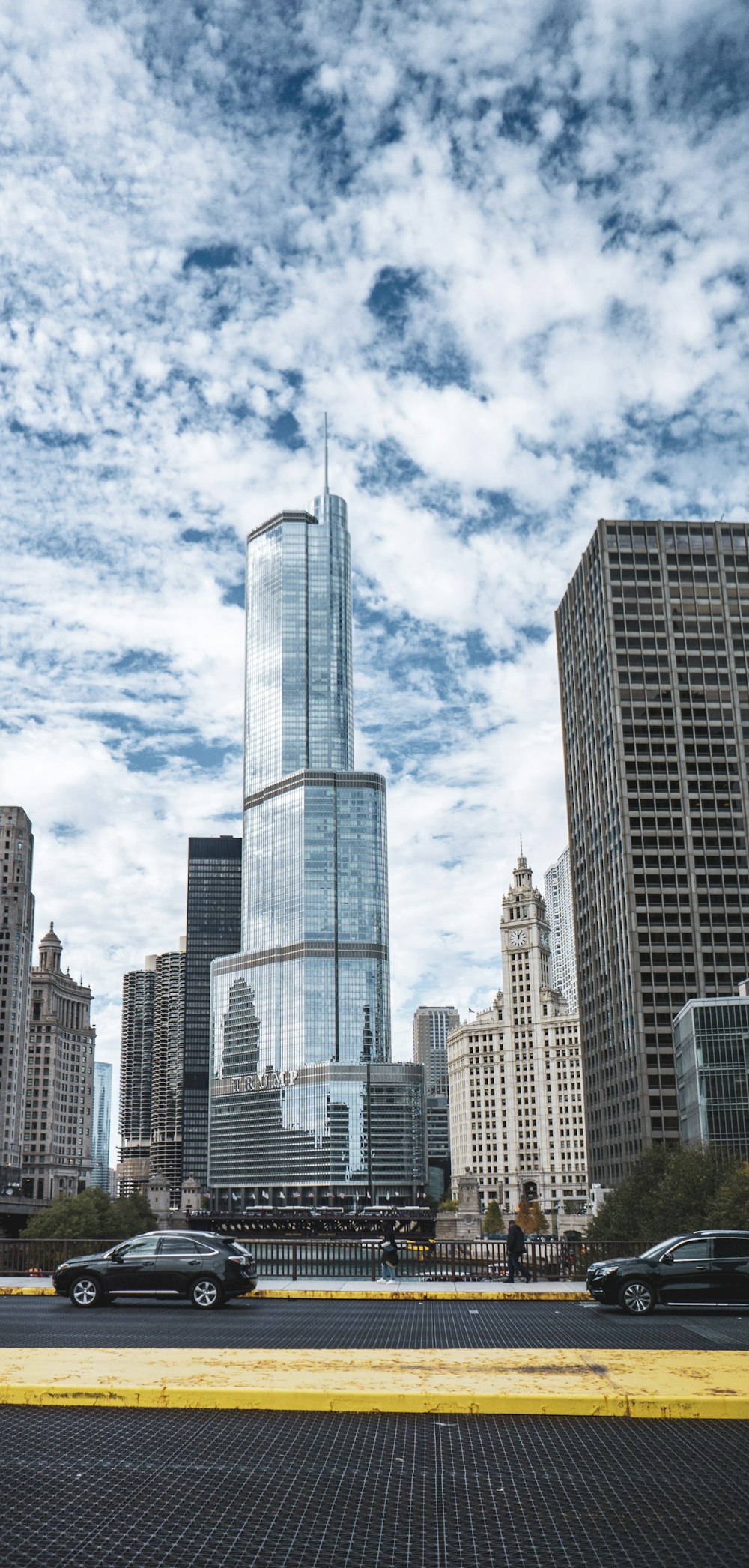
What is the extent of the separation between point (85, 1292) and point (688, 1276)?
38.6 feet

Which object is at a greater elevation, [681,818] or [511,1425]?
[681,818]

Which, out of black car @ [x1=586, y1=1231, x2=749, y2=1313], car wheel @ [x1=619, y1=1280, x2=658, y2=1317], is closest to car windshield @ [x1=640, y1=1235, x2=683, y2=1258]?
black car @ [x1=586, y1=1231, x2=749, y2=1313]

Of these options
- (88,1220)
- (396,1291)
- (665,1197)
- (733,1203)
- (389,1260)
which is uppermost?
(396,1291)

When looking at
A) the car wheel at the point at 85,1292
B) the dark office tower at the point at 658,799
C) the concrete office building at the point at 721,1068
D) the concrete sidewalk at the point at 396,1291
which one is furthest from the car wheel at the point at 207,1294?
the dark office tower at the point at 658,799

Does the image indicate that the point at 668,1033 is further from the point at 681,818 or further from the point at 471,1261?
the point at 471,1261

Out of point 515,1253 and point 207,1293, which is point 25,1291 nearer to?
point 207,1293

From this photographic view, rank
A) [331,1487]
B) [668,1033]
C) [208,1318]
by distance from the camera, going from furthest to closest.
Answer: [668,1033], [208,1318], [331,1487]

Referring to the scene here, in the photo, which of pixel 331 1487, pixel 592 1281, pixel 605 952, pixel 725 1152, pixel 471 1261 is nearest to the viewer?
pixel 331 1487

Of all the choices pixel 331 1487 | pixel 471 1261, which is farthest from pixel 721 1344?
pixel 471 1261

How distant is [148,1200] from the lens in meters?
181

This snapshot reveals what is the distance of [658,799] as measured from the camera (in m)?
151

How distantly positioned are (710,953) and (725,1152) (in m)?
51.7

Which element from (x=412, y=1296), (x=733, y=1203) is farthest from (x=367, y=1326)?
(x=733, y=1203)

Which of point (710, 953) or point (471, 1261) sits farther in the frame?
point (710, 953)
